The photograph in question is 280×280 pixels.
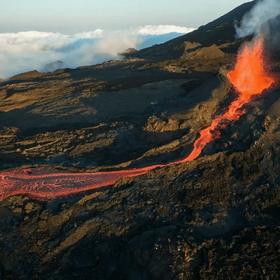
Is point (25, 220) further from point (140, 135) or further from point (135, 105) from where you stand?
point (135, 105)

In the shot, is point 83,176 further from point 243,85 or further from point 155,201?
point 243,85

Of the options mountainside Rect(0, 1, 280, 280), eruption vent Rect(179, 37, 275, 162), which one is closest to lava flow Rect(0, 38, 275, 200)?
eruption vent Rect(179, 37, 275, 162)

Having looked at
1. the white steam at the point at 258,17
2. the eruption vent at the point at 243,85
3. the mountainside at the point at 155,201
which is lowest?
the mountainside at the point at 155,201

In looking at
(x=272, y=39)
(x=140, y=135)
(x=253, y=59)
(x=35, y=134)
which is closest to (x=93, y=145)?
(x=140, y=135)

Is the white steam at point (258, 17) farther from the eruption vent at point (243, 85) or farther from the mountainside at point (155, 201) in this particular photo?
the mountainside at point (155, 201)

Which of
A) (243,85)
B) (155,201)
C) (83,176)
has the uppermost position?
(243,85)

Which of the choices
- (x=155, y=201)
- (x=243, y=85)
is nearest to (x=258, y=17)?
(x=243, y=85)

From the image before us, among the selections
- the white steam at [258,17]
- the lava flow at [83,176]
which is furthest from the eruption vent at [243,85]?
the white steam at [258,17]

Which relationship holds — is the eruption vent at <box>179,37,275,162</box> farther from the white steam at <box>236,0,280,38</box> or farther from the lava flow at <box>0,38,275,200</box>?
the white steam at <box>236,0,280,38</box>
